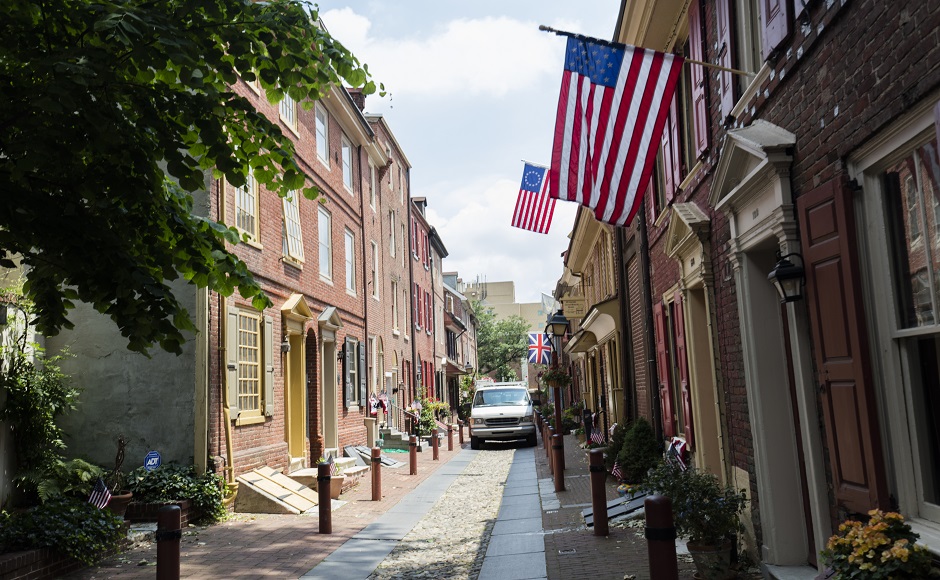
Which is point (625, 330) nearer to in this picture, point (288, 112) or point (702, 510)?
point (288, 112)

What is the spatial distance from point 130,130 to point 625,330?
11417 millimetres

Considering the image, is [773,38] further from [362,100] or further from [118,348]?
[362,100]

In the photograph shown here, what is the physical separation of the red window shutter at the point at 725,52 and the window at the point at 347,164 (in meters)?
13.9

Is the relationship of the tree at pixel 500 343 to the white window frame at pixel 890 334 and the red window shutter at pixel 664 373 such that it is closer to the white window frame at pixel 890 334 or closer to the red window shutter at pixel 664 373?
the red window shutter at pixel 664 373

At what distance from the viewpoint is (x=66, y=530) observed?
24.6 ft

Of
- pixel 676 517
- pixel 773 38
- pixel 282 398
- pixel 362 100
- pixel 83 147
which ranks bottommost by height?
pixel 676 517

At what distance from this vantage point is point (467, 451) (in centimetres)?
2436

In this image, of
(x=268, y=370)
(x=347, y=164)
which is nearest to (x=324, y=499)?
(x=268, y=370)

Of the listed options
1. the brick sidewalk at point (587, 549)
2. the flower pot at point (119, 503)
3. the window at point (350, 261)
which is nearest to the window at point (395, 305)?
the window at point (350, 261)

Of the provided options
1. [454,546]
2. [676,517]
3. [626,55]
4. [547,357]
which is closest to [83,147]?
[626,55]

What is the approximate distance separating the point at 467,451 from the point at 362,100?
11.4 m

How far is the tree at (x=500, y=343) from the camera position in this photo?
71.4 meters

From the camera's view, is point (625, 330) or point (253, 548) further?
point (625, 330)

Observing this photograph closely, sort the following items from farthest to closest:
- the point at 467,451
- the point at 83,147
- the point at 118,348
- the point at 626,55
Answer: the point at 467,451, the point at 118,348, the point at 626,55, the point at 83,147
